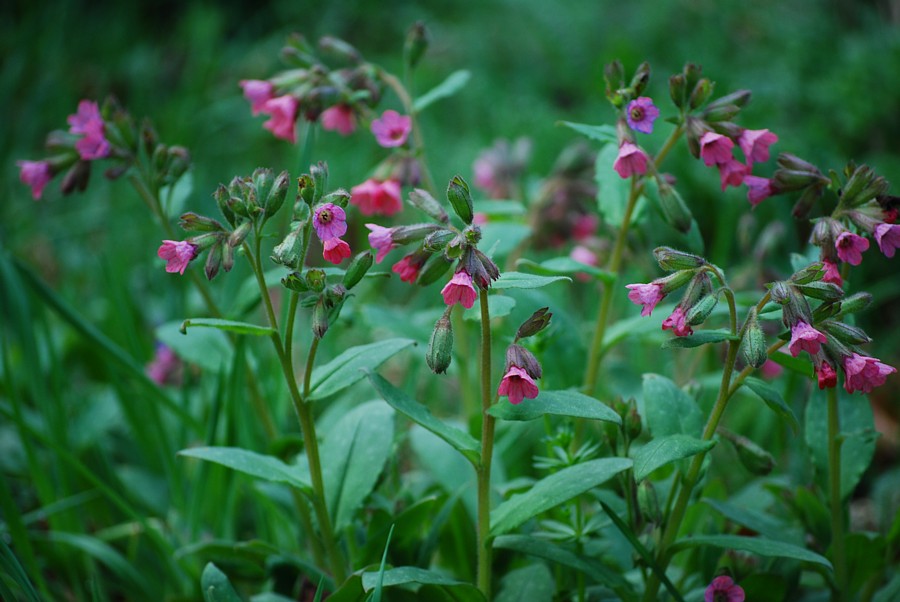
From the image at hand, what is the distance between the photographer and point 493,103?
13.0 feet

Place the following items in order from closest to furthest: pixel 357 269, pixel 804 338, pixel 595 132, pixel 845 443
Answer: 1. pixel 804 338
2. pixel 357 269
3. pixel 595 132
4. pixel 845 443

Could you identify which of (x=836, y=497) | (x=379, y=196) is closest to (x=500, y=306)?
(x=379, y=196)

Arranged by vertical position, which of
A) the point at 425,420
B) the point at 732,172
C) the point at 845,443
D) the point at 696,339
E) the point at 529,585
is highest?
the point at 732,172

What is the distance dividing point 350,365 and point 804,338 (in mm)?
643

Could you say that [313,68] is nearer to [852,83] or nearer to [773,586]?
[773,586]

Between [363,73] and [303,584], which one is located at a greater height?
[363,73]

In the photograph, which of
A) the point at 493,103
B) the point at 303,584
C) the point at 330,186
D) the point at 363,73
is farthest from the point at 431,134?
the point at 303,584

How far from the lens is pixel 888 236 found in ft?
3.96

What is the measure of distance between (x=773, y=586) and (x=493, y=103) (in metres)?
2.96

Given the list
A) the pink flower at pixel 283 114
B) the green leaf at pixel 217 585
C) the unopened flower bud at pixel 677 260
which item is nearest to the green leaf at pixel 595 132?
the unopened flower bud at pixel 677 260

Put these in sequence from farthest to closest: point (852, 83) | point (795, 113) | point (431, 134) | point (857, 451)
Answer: point (431, 134), point (795, 113), point (852, 83), point (857, 451)

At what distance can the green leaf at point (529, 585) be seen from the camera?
138 cm

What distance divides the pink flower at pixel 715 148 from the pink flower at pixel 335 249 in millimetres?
581

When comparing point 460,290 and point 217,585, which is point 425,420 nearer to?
point 460,290
